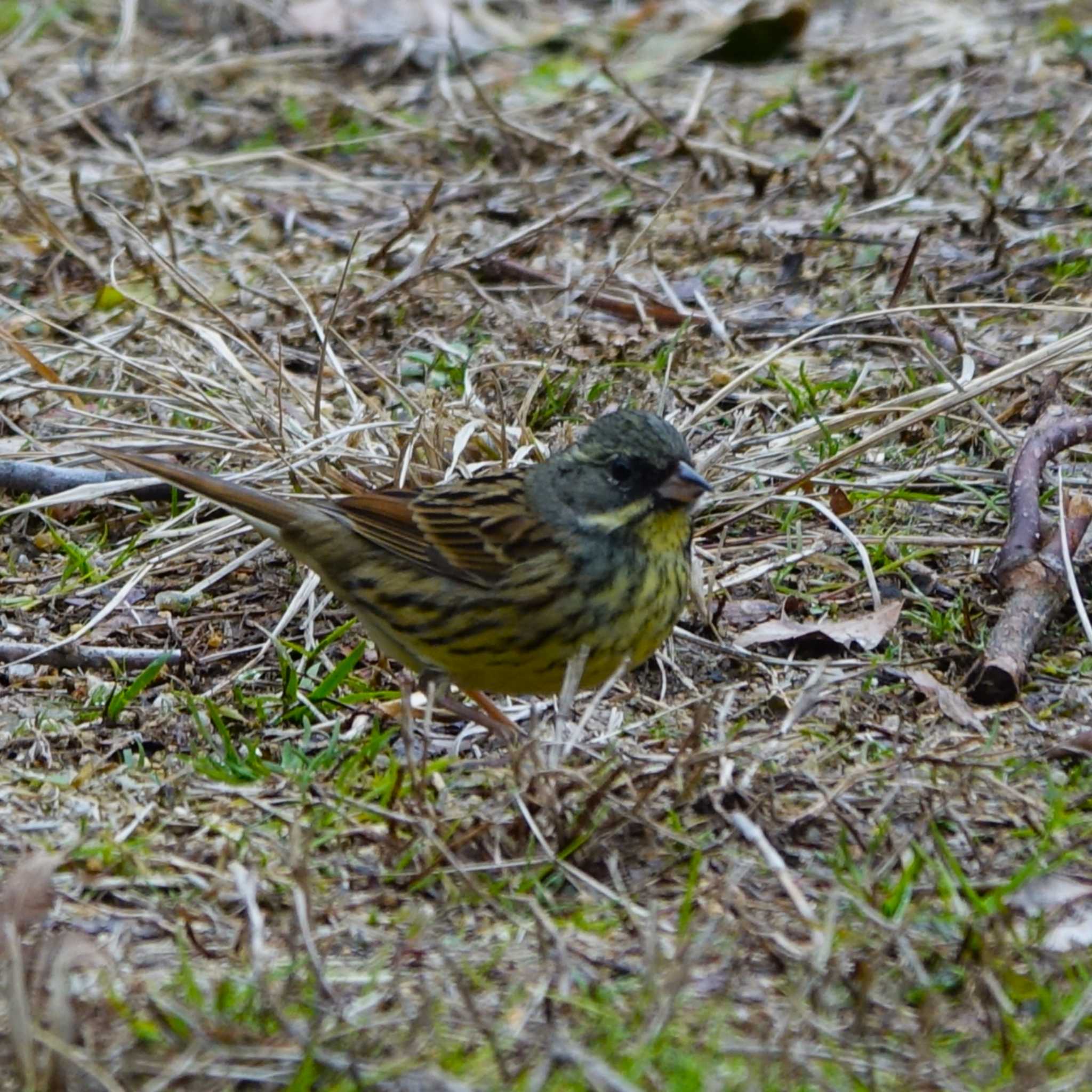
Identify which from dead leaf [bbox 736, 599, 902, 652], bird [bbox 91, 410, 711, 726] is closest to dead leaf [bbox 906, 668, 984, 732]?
dead leaf [bbox 736, 599, 902, 652]

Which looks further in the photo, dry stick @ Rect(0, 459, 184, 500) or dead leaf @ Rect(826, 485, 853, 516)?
dry stick @ Rect(0, 459, 184, 500)

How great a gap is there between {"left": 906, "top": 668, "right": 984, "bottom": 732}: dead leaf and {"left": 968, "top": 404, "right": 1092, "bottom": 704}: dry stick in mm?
60

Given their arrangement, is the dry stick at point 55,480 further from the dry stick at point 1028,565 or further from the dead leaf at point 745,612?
the dry stick at point 1028,565

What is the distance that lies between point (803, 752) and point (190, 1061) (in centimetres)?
161

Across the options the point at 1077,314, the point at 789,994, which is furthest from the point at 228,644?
the point at 1077,314

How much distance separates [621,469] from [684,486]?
0.52 feet

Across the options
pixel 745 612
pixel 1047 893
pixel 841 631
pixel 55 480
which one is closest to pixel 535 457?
pixel 745 612

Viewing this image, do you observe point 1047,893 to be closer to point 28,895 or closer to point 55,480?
point 28,895

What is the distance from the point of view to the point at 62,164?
7.54 m

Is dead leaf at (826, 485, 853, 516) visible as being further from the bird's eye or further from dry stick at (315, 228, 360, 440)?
dry stick at (315, 228, 360, 440)

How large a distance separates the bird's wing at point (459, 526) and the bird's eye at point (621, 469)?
19 cm

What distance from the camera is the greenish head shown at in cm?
397

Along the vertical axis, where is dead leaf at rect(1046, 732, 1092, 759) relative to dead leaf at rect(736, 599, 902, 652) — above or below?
above

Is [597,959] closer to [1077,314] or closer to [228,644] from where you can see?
[228,644]
